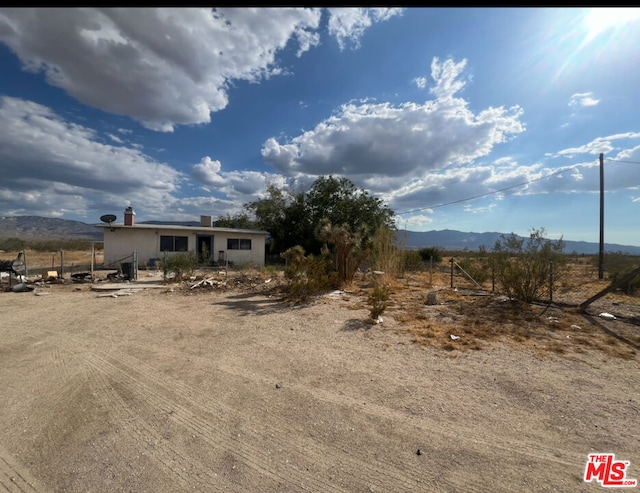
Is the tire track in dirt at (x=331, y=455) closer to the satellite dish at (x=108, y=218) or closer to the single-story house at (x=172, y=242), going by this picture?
the single-story house at (x=172, y=242)

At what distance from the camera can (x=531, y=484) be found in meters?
2.04

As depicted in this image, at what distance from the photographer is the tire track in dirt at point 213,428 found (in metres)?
2.09

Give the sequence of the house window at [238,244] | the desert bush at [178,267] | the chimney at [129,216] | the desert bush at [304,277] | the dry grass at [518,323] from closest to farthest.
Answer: the dry grass at [518,323], the desert bush at [304,277], the desert bush at [178,267], the chimney at [129,216], the house window at [238,244]

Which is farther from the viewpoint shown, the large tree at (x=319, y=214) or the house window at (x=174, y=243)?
the large tree at (x=319, y=214)

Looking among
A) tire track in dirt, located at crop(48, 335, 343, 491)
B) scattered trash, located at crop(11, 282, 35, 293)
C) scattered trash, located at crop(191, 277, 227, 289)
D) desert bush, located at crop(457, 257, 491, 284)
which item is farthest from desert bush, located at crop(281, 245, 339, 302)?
scattered trash, located at crop(11, 282, 35, 293)

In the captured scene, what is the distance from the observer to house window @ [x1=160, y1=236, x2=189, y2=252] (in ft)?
59.5

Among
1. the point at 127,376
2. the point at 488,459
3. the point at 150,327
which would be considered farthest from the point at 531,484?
the point at 150,327

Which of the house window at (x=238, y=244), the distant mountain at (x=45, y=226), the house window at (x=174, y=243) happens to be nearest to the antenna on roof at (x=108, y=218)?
the house window at (x=174, y=243)

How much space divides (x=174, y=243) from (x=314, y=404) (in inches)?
710

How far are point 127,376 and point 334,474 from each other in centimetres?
304

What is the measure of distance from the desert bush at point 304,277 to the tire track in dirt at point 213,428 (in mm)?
4780

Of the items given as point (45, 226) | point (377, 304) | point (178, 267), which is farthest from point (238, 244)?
point (45, 226)

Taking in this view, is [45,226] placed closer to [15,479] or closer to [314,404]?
[15,479]
